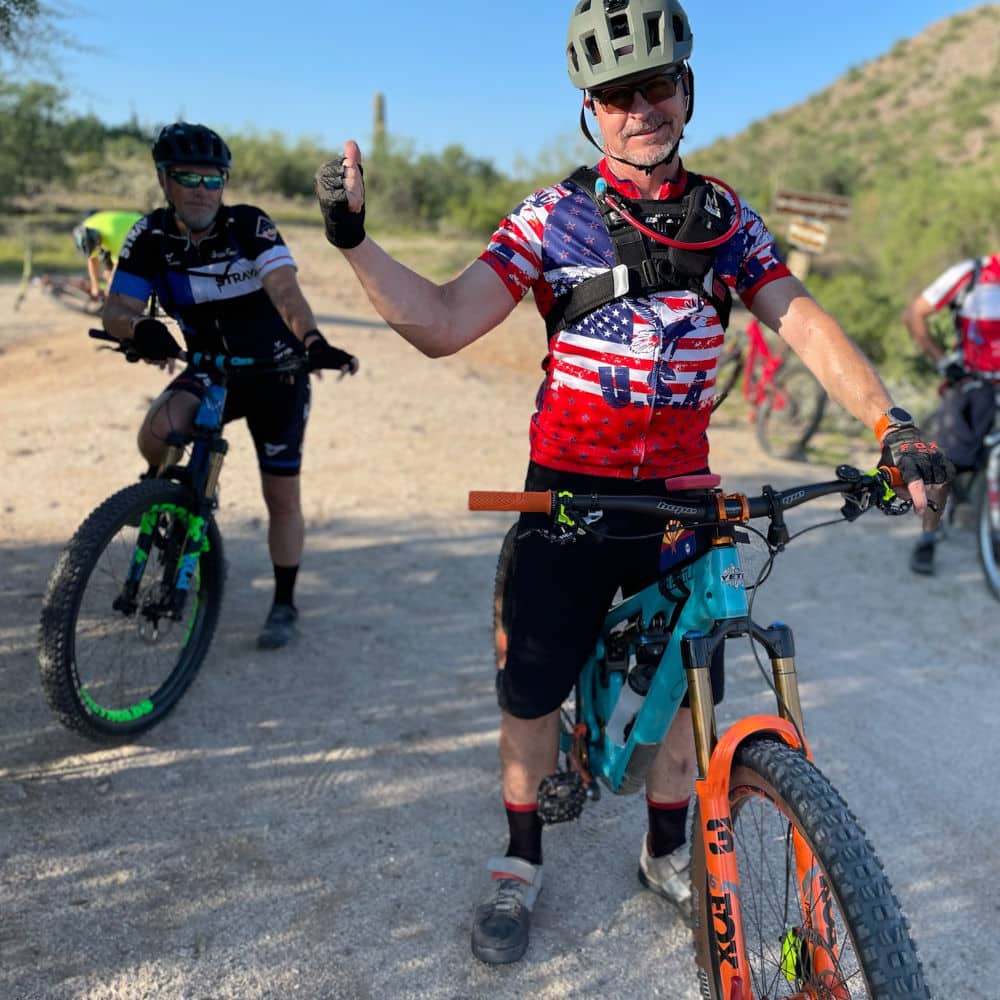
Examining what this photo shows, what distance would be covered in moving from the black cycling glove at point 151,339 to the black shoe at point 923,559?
15.3 feet

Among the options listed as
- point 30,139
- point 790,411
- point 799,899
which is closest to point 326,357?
point 799,899

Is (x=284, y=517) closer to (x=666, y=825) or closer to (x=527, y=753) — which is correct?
(x=527, y=753)

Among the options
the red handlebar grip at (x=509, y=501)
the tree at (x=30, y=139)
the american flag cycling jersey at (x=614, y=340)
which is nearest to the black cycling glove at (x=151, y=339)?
the american flag cycling jersey at (x=614, y=340)

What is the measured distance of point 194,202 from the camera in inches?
149

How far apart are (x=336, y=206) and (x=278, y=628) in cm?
297

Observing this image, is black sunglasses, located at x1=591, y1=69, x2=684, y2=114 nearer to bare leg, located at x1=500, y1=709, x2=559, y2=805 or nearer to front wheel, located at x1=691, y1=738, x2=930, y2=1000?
front wheel, located at x1=691, y1=738, x2=930, y2=1000

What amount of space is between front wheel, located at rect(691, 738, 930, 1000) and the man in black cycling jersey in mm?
2215

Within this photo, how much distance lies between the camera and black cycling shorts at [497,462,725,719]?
8.25 ft

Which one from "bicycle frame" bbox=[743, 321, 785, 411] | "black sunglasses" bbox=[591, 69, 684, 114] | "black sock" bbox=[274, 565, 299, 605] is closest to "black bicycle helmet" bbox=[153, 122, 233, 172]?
"black sock" bbox=[274, 565, 299, 605]

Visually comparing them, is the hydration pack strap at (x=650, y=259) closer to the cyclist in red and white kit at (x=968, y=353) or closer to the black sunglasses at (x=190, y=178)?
the black sunglasses at (x=190, y=178)

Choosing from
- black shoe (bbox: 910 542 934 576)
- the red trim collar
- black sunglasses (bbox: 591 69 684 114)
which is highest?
black sunglasses (bbox: 591 69 684 114)

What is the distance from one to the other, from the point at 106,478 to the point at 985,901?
5.80 meters

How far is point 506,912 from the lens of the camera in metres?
2.74

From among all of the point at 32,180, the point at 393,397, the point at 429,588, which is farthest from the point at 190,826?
the point at 32,180
